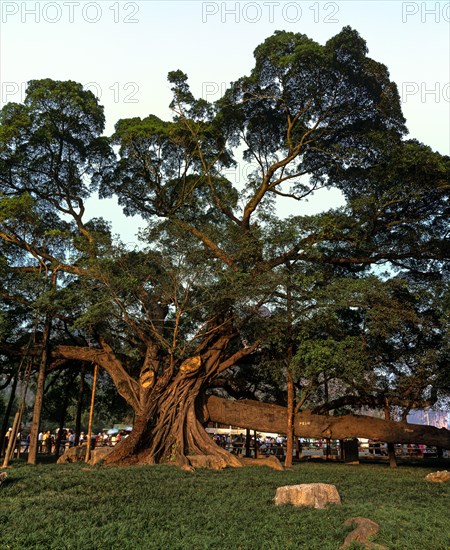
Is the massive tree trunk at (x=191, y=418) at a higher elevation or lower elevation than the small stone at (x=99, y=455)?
higher

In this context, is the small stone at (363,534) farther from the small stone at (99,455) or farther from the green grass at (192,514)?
the small stone at (99,455)

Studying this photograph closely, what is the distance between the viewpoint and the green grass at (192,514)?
196 inches

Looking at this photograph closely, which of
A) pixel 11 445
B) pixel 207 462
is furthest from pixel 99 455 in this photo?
pixel 207 462

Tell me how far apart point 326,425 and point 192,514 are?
393 inches

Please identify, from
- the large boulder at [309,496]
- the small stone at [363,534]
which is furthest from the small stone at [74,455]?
the small stone at [363,534]

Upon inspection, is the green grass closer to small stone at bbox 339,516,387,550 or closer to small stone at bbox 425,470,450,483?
small stone at bbox 339,516,387,550

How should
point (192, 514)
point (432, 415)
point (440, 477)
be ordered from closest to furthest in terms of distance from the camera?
1. point (192, 514)
2. point (440, 477)
3. point (432, 415)

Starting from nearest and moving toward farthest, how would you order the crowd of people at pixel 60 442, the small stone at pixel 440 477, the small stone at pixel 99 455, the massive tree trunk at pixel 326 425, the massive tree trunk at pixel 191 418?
the small stone at pixel 440 477, the small stone at pixel 99 455, the massive tree trunk at pixel 191 418, the massive tree trunk at pixel 326 425, the crowd of people at pixel 60 442

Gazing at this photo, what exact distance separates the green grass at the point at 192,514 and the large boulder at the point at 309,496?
8.8 inches

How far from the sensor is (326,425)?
15.4 metres

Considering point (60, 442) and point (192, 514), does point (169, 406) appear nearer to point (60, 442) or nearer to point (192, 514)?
point (60, 442)

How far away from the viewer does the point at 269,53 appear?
1525 centimetres

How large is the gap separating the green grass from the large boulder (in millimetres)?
223

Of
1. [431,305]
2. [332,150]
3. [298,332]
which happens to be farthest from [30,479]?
[332,150]
